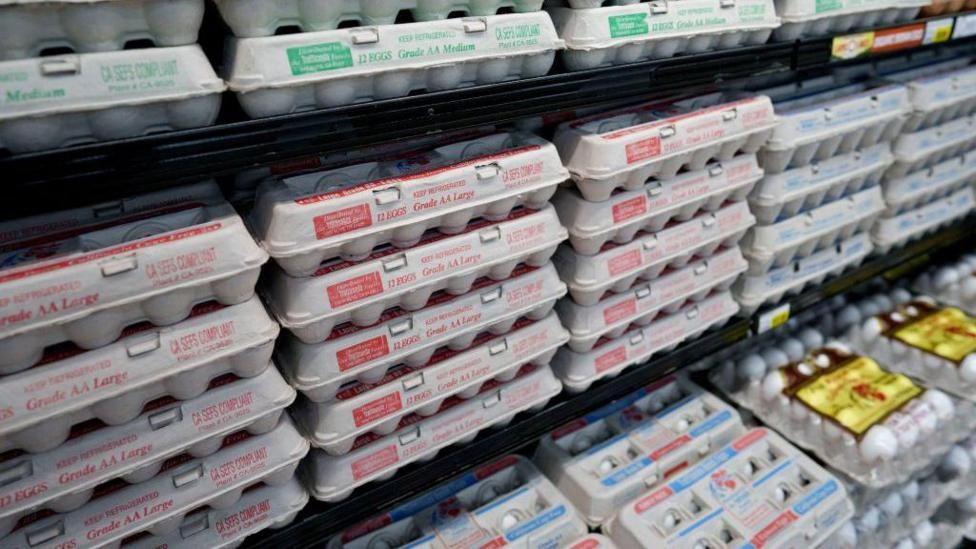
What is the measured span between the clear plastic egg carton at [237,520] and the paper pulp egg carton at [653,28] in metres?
0.98

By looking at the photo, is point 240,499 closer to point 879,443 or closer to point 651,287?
point 651,287

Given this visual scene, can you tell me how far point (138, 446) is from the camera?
955 millimetres

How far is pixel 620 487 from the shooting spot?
1486 millimetres

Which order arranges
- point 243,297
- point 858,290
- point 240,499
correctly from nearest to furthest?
point 243,297
point 240,499
point 858,290

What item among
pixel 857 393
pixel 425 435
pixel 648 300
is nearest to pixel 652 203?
pixel 648 300

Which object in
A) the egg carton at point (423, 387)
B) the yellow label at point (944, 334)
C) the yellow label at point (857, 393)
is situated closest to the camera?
the egg carton at point (423, 387)

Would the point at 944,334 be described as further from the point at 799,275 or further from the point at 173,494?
the point at 173,494

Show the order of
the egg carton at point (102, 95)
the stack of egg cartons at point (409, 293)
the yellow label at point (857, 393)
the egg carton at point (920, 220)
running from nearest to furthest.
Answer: the egg carton at point (102, 95) → the stack of egg cartons at point (409, 293) → the yellow label at point (857, 393) → the egg carton at point (920, 220)

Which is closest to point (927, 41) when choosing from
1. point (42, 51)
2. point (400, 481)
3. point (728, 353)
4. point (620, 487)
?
point (728, 353)

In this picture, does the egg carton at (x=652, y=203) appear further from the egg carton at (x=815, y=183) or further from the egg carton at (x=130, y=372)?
the egg carton at (x=130, y=372)

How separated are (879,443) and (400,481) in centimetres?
118

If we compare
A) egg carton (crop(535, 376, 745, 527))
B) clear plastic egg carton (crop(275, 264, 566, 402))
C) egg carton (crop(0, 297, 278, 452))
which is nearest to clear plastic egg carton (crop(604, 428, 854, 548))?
egg carton (crop(535, 376, 745, 527))

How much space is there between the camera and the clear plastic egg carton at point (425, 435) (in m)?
1.20

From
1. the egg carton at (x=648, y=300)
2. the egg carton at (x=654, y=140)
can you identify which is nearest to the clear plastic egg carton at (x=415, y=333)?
the egg carton at (x=648, y=300)
